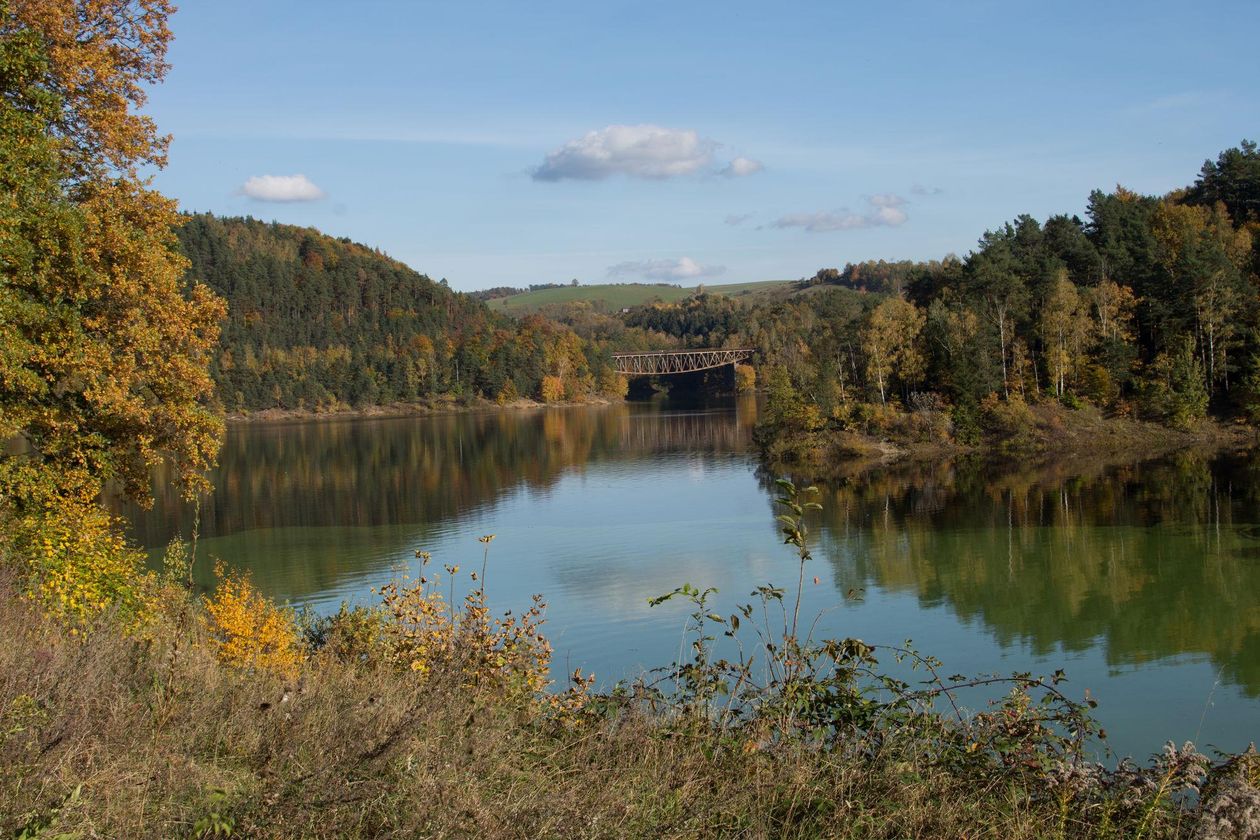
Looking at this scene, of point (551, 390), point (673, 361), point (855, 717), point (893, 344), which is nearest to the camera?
point (855, 717)

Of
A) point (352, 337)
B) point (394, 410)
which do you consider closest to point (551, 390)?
point (394, 410)

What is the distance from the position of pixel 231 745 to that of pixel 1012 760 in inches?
133

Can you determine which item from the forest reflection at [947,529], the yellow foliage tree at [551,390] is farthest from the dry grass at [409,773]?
the yellow foliage tree at [551,390]

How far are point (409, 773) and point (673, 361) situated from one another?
5202 inches

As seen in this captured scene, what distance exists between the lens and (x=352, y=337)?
124 metres

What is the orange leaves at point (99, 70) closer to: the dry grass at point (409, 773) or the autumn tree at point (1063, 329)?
the dry grass at point (409, 773)

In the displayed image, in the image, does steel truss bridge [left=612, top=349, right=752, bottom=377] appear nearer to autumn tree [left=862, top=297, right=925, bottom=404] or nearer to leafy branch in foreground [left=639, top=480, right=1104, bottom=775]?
autumn tree [left=862, top=297, right=925, bottom=404]

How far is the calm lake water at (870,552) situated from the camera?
15.5 meters

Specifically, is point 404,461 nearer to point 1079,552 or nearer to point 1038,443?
point 1038,443

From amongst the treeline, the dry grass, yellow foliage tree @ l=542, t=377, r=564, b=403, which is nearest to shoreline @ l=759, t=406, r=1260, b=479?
the treeline

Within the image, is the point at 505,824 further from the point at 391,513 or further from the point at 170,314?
the point at 391,513

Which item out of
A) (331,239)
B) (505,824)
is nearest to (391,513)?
(505,824)

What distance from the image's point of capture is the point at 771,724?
16.0ft

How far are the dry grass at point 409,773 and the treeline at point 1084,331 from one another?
45010mm
